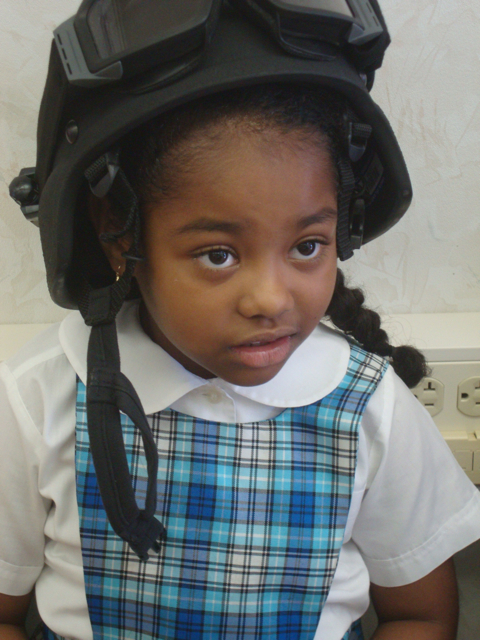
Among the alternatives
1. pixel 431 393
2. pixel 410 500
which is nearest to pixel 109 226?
pixel 410 500

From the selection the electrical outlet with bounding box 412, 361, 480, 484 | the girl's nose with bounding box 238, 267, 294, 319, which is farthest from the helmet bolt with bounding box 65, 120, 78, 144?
the electrical outlet with bounding box 412, 361, 480, 484

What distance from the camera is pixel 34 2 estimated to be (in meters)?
0.88

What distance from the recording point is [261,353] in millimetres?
609

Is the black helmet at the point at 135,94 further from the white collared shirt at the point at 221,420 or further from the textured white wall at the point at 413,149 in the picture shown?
the textured white wall at the point at 413,149

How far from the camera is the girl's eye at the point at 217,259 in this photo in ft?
1.91

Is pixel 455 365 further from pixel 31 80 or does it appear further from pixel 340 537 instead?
pixel 31 80

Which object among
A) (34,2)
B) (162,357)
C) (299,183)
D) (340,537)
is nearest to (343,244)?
(299,183)

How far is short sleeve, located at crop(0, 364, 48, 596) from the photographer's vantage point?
72cm

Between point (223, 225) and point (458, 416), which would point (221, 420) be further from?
point (458, 416)

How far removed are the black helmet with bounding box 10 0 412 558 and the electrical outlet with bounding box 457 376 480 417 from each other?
1.35 ft

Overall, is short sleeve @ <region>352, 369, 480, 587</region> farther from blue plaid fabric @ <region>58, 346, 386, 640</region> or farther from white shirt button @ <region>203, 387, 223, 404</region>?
white shirt button @ <region>203, 387, 223, 404</region>

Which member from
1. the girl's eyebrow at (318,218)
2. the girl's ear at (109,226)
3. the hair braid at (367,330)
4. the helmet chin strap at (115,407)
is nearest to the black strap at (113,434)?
the helmet chin strap at (115,407)

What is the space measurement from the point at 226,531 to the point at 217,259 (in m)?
0.33

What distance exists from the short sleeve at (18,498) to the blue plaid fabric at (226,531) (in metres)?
0.06
